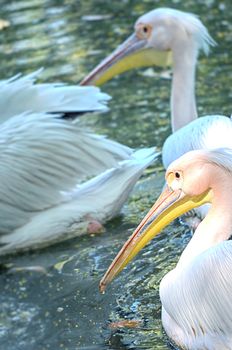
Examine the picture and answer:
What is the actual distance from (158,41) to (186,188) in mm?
2720

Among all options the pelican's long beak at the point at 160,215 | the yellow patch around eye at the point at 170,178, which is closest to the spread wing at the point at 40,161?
the pelican's long beak at the point at 160,215

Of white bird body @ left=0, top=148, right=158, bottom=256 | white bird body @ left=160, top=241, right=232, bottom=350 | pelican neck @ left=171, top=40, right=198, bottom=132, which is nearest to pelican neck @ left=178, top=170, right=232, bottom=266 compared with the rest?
white bird body @ left=160, top=241, right=232, bottom=350

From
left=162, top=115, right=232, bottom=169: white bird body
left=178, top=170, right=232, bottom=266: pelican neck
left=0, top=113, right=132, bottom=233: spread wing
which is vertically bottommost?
left=0, top=113, right=132, bottom=233: spread wing

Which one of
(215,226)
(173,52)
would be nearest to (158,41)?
(173,52)

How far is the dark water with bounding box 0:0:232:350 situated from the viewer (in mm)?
5004

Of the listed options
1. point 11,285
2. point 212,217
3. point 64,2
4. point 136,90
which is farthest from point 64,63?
point 212,217

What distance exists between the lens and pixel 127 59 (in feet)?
23.7

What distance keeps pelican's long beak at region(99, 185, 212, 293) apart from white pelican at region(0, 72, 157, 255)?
1574 millimetres

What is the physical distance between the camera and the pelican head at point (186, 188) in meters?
4.36

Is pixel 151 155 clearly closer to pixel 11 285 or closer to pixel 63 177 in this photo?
pixel 63 177

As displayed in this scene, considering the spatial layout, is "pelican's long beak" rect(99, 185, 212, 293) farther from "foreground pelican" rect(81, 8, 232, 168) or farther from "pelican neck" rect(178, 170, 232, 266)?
"foreground pelican" rect(81, 8, 232, 168)

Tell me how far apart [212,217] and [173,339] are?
58 centimetres

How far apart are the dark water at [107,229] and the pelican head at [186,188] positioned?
1.54 ft

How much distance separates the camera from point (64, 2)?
13.0 m
